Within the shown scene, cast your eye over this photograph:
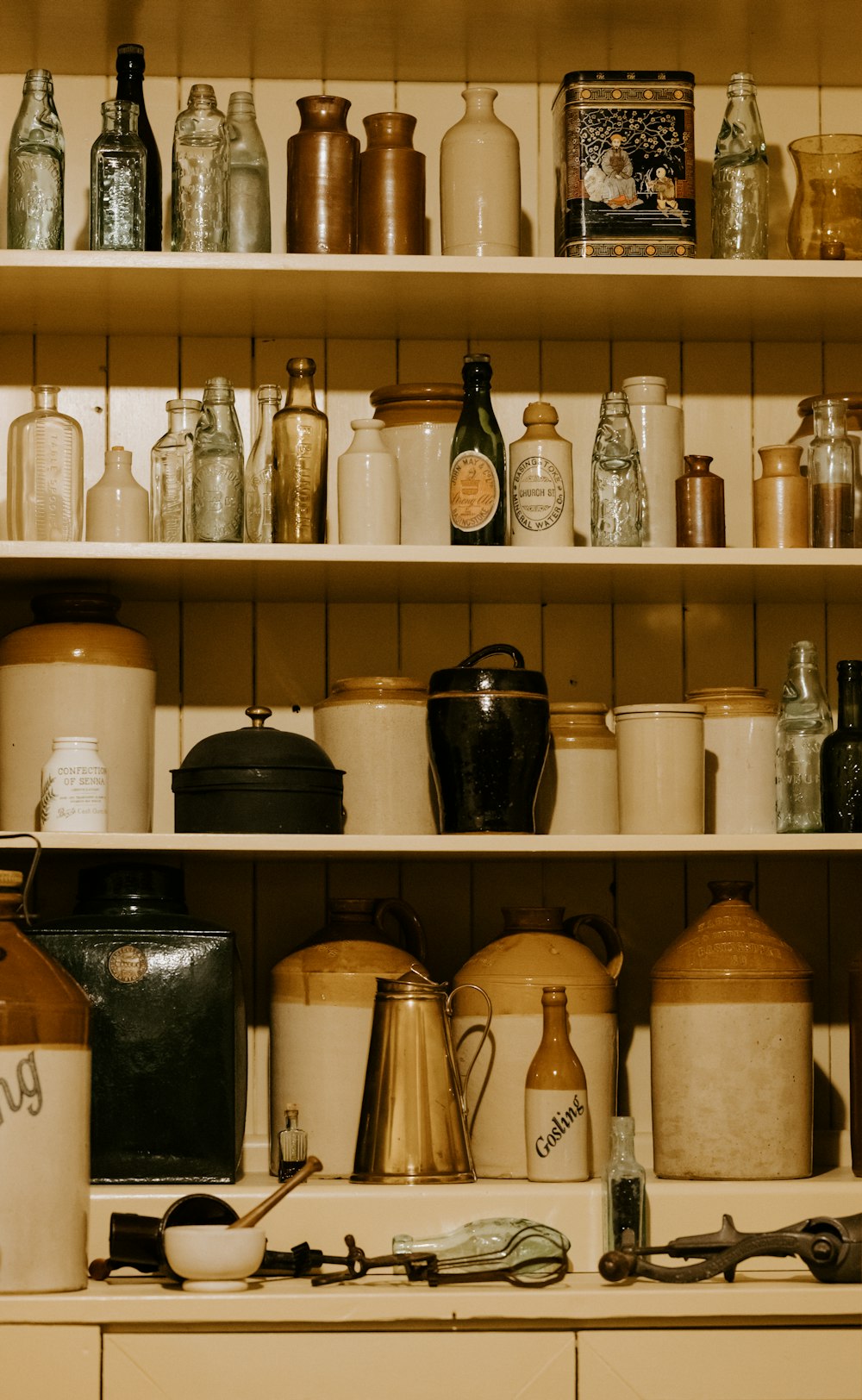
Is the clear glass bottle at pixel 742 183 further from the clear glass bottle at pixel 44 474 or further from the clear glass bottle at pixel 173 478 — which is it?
the clear glass bottle at pixel 44 474

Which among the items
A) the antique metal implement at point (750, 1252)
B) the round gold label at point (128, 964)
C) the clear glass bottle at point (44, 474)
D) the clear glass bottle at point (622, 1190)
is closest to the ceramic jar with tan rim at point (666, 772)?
the clear glass bottle at point (622, 1190)

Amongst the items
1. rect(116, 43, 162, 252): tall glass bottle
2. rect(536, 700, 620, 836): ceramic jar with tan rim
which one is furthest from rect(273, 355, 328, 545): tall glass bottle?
rect(536, 700, 620, 836): ceramic jar with tan rim

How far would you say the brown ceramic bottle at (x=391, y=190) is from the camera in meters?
2.20

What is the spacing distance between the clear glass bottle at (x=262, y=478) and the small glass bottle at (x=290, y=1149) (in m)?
0.75

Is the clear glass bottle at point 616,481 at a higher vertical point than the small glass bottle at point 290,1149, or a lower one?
higher

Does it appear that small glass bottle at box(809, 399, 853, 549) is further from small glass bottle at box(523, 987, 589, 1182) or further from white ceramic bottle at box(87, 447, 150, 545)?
white ceramic bottle at box(87, 447, 150, 545)

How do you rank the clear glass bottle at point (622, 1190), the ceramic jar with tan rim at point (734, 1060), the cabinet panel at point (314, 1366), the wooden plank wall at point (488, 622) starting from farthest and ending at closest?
the wooden plank wall at point (488, 622)
the ceramic jar with tan rim at point (734, 1060)
the clear glass bottle at point (622, 1190)
the cabinet panel at point (314, 1366)

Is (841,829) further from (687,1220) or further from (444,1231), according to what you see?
(444,1231)

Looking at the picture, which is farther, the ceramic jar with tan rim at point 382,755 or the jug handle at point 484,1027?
the ceramic jar with tan rim at point 382,755

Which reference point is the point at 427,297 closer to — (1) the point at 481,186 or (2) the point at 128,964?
(1) the point at 481,186

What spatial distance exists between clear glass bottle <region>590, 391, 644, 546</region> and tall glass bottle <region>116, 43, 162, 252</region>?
2.13 ft

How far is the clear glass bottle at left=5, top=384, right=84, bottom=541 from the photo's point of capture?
216 centimetres

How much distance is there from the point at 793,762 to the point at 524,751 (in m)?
0.39

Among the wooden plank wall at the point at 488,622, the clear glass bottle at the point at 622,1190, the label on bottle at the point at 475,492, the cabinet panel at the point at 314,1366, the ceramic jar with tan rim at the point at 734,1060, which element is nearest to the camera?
the cabinet panel at the point at 314,1366
